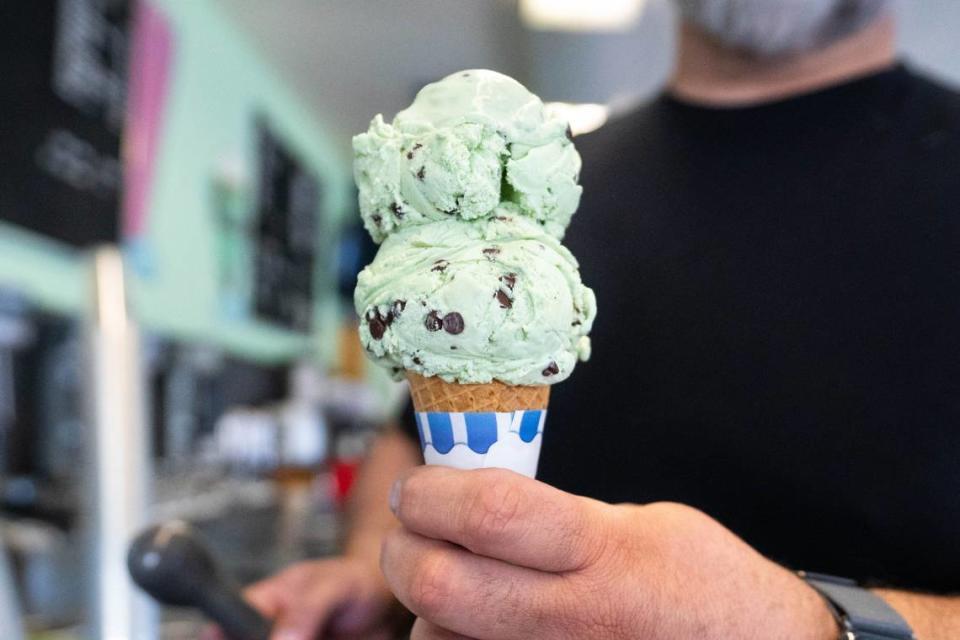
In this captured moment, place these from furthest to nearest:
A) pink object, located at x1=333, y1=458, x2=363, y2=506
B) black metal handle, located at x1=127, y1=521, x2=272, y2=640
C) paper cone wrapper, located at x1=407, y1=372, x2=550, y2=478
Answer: pink object, located at x1=333, y1=458, x2=363, y2=506, black metal handle, located at x1=127, y1=521, x2=272, y2=640, paper cone wrapper, located at x1=407, y1=372, x2=550, y2=478

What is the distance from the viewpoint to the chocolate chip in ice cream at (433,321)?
66cm

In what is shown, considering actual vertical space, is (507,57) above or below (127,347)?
above

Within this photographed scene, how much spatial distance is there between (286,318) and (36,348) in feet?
6.94

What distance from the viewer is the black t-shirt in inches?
41.1

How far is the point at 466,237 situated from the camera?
0.69m

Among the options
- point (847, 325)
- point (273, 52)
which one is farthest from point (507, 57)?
point (847, 325)

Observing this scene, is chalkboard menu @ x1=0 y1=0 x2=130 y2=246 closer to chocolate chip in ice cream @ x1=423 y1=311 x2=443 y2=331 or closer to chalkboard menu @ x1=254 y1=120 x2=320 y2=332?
chalkboard menu @ x1=254 y1=120 x2=320 y2=332

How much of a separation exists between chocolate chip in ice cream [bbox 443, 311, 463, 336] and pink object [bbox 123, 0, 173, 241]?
226 centimetres

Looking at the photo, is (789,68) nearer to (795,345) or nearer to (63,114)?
(795,345)

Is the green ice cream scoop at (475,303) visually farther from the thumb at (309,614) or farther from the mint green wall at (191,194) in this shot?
the mint green wall at (191,194)

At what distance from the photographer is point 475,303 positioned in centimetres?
66

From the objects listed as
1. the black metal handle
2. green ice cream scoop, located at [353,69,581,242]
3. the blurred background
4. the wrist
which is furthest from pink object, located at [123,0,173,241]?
the wrist

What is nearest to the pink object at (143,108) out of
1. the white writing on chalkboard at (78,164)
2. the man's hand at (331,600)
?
the white writing on chalkboard at (78,164)

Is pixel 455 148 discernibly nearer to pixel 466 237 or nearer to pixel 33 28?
pixel 466 237
